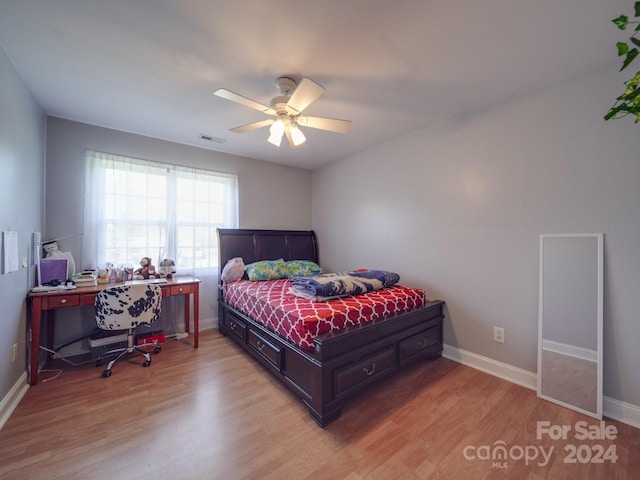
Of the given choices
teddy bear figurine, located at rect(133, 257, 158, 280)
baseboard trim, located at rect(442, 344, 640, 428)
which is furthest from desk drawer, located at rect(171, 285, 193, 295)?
baseboard trim, located at rect(442, 344, 640, 428)

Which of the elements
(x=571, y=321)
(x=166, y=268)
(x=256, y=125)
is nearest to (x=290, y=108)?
(x=256, y=125)

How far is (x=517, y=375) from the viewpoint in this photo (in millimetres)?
2297

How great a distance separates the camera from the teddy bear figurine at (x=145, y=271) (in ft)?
10.0

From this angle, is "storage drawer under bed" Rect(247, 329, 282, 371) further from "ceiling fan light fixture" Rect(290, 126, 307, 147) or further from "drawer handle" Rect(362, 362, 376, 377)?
"ceiling fan light fixture" Rect(290, 126, 307, 147)

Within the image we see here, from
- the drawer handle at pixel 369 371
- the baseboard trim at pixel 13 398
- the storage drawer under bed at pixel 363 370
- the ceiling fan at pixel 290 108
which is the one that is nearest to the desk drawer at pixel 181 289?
the baseboard trim at pixel 13 398

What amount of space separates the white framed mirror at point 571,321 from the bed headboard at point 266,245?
3.20 metres

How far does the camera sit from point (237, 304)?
3.01 meters

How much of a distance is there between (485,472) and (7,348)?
10.9ft

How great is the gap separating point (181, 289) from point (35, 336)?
1162mm

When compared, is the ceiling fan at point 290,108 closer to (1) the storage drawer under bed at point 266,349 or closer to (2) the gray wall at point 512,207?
(2) the gray wall at point 512,207

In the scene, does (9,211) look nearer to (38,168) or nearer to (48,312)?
(38,168)

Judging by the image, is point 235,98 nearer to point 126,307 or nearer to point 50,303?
point 126,307

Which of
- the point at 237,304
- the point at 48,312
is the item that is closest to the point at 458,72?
the point at 237,304

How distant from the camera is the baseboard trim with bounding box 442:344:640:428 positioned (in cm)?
178
